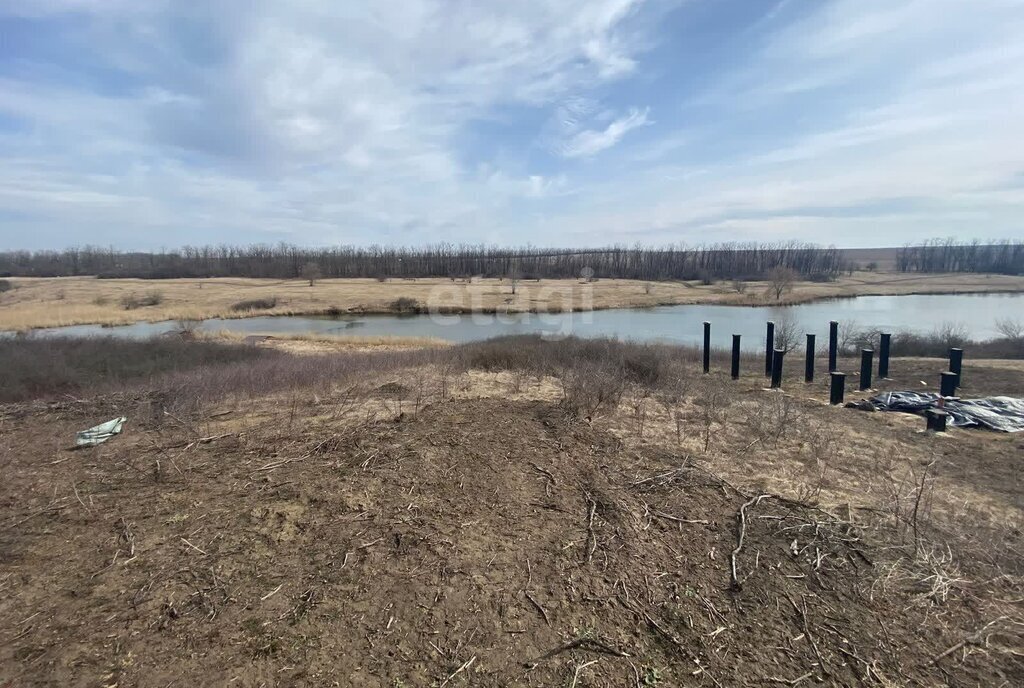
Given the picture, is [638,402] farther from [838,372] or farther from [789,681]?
[789,681]

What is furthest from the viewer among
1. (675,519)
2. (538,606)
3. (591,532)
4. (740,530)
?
(675,519)

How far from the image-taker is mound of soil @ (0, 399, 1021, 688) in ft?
9.15

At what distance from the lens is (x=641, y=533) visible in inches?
157

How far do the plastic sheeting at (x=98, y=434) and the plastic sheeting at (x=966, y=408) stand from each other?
11.7 metres

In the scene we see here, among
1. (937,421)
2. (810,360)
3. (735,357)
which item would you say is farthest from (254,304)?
(937,421)

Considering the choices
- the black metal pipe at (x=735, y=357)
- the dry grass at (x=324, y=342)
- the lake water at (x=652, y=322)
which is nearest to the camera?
the black metal pipe at (x=735, y=357)

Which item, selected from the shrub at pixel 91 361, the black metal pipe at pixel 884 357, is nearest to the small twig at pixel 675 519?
Answer: the black metal pipe at pixel 884 357

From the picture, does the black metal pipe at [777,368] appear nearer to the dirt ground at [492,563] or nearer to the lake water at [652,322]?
the dirt ground at [492,563]

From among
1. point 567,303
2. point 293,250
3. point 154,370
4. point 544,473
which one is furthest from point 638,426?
point 293,250

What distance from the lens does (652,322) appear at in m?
38.8

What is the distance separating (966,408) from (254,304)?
165 ft

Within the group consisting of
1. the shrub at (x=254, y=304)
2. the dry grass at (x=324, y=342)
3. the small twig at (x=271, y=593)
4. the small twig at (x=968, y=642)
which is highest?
the shrub at (x=254, y=304)

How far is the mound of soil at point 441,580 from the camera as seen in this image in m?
2.79

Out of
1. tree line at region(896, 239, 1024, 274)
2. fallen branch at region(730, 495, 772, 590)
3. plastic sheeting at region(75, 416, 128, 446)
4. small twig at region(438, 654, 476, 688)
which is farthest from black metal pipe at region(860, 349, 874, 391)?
tree line at region(896, 239, 1024, 274)
